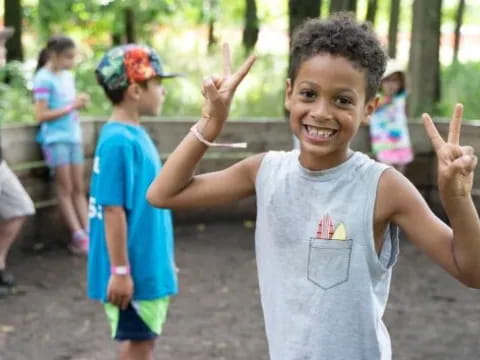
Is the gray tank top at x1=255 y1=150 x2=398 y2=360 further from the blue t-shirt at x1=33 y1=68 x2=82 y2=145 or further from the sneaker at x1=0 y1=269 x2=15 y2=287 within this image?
the blue t-shirt at x1=33 y1=68 x2=82 y2=145

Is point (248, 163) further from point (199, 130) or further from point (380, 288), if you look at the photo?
point (380, 288)

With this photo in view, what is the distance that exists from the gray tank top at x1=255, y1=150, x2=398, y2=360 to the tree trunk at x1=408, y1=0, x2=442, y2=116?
28.8ft

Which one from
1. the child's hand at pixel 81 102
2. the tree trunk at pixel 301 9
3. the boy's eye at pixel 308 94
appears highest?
the tree trunk at pixel 301 9

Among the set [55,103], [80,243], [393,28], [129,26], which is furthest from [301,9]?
[393,28]

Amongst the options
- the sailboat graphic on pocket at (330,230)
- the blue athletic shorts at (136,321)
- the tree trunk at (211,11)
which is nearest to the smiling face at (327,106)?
the sailboat graphic on pocket at (330,230)

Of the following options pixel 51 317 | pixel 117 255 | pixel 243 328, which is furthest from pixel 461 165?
pixel 51 317

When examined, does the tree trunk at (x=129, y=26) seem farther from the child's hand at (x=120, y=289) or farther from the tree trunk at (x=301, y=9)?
the child's hand at (x=120, y=289)

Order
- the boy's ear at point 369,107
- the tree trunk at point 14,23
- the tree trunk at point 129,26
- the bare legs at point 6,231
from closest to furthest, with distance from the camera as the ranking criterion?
the boy's ear at point 369,107, the bare legs at point 6,231, the tree trunk at point 14,23, the tree trunk at point 129,26

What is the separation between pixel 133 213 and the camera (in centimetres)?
368

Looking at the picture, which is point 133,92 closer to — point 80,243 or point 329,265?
point 329,265

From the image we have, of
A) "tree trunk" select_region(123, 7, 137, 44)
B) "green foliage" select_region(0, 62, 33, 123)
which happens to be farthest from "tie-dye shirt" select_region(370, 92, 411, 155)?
"tree trunk" select_region(123, 7, 137, 44)

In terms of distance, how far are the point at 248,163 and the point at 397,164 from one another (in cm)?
586

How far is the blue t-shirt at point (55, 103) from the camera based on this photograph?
730 cm

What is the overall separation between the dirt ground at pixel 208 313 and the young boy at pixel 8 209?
0.17m
